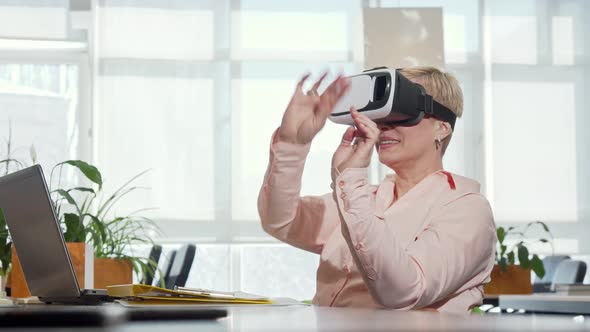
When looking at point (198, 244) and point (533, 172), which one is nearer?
point (198, 244)

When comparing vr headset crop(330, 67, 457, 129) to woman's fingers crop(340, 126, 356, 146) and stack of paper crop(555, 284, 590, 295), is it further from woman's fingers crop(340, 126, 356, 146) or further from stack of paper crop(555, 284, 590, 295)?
stack of paper crop(555, 284, 590, 295)

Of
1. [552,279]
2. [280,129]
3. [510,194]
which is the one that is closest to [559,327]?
[280,129]

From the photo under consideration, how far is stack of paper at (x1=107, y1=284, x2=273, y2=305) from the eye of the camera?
1.80 metres

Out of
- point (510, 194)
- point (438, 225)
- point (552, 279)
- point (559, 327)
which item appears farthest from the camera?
point (510, 194)

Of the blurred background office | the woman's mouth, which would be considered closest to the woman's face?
the woman's mouth

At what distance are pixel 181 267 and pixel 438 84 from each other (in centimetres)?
374

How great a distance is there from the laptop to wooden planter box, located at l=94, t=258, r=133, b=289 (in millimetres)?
798

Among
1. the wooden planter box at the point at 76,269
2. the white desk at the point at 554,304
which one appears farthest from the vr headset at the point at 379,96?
the white desk at the point at 554,304

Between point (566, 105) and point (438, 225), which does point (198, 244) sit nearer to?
Result: point (566, 105)

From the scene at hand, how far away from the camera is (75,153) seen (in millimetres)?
7613

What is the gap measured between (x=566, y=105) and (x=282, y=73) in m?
2.43

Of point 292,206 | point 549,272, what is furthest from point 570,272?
point 292,206

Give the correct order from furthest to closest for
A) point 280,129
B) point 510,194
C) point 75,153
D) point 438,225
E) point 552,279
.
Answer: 1. point 510,194
2. point 75,153
3. point 552,279
4. point 280,129
5. point 438,225

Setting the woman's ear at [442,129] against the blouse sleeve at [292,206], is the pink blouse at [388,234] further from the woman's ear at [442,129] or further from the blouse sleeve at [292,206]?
the woman's ear at [442,129]
